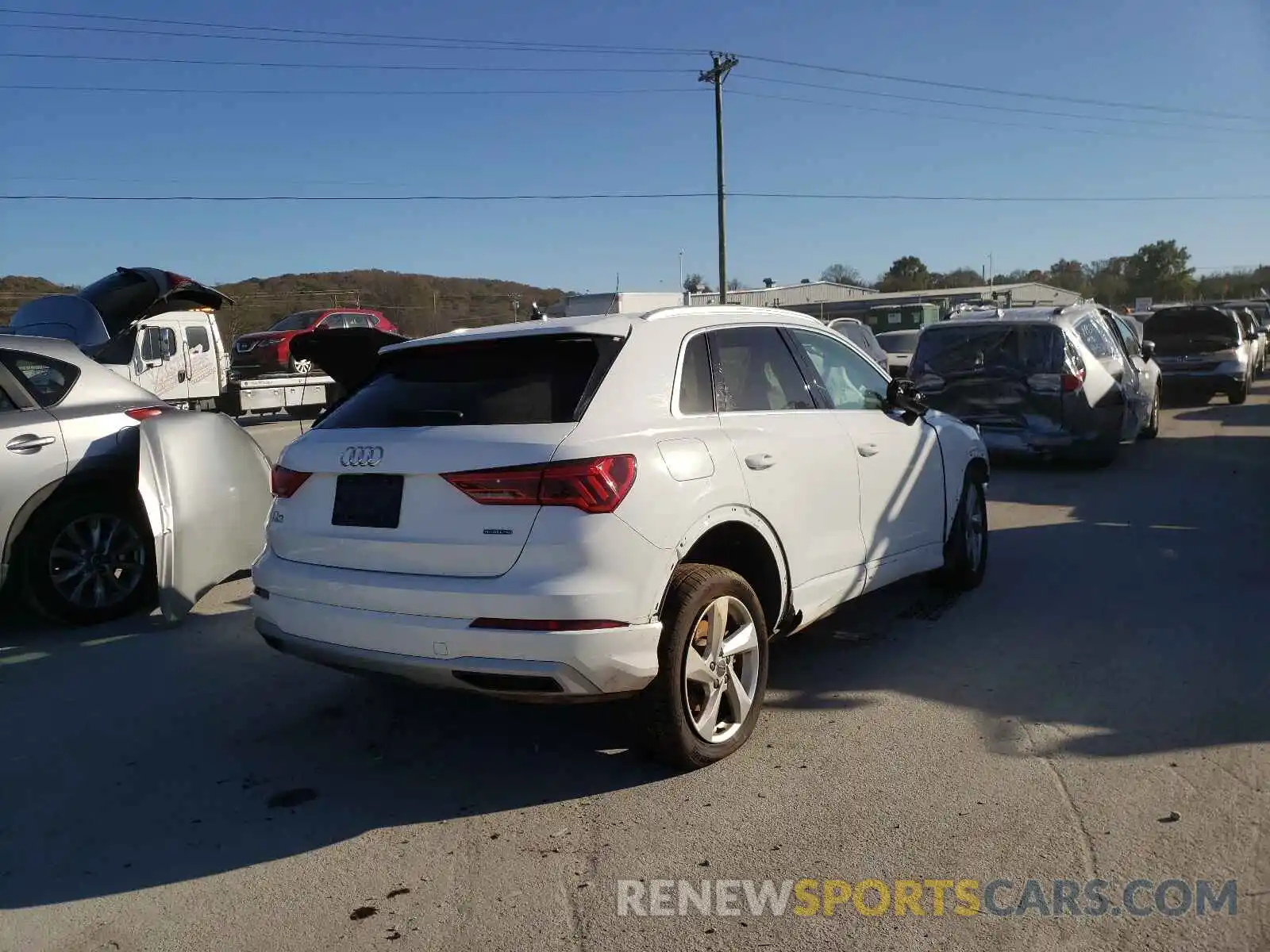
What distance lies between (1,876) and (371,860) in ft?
3.87

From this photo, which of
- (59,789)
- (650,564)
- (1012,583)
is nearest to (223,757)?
(59,789)

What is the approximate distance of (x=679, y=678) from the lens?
3879 millimetres

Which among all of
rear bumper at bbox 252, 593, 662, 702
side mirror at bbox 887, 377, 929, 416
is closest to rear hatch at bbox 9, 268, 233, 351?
rear bumper at bbox 252, 593, 662, 702

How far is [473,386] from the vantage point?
13.3ft

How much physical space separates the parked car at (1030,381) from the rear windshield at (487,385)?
813 centimetres

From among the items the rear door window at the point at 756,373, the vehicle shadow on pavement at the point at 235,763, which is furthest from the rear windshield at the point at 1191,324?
the vehicle shadow on pavement at the point at 235,763

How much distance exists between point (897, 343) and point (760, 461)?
22010 millimetres

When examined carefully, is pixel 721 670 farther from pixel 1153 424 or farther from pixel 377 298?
pixel 377 298

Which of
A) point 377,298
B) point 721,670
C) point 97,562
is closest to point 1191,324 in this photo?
point 721,670

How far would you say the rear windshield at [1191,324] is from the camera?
19.1 metres

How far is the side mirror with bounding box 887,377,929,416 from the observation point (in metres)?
5.74

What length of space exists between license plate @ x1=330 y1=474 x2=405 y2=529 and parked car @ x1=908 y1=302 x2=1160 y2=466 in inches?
340

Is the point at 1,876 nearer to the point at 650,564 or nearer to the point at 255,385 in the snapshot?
the point at 650,564

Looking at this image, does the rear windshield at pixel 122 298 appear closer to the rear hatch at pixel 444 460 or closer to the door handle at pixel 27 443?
the door handle at pixel 27 443
